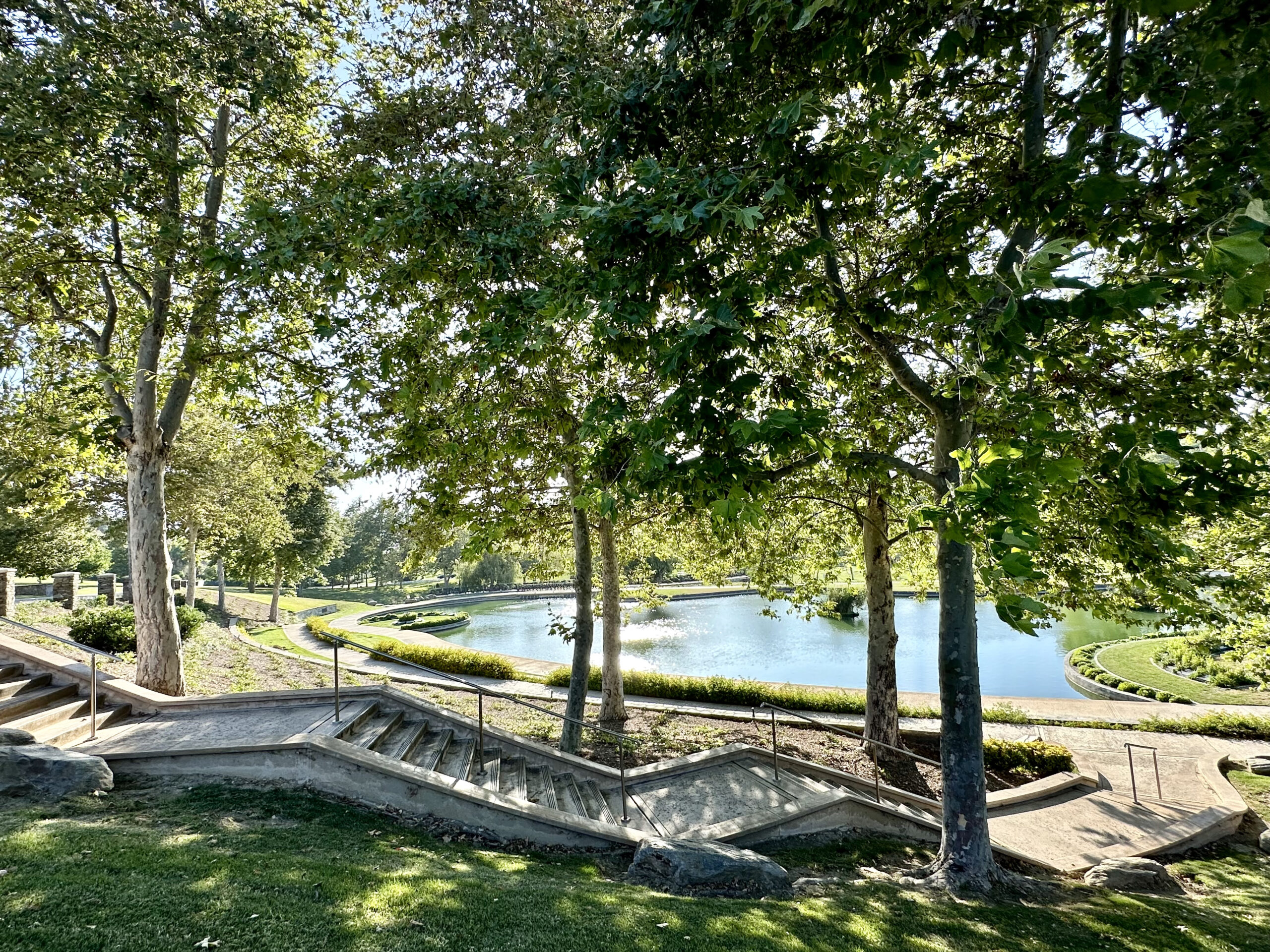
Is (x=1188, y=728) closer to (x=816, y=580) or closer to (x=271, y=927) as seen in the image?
(x=816, y=580)

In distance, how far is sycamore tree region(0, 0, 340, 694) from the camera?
7.08 m

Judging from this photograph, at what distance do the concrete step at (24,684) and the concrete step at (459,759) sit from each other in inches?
211

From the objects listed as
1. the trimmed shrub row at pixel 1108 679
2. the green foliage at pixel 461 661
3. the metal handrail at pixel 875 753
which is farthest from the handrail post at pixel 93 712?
the trimmed shrub row at pixel 1108 679

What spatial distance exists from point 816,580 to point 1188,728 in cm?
933

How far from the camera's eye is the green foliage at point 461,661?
18469mm

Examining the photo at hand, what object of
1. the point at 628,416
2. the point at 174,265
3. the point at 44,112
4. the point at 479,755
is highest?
the point at 44,112

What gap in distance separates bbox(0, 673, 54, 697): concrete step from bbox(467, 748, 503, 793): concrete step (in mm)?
5744

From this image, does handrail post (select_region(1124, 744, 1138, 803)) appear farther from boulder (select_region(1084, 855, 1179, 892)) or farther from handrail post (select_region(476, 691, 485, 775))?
handrail post (select_region(476, 691, 485, 775))

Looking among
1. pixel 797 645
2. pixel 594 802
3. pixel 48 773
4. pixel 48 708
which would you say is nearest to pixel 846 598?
pixel 797 645

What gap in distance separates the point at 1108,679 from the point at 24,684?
2592 cm

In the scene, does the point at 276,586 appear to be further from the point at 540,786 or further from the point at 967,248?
the point at 967,248

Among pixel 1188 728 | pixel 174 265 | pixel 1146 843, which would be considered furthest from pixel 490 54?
pixel 1188 728

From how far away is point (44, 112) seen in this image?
6766 millimetres

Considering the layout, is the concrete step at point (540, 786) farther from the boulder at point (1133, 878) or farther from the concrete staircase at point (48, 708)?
the boulder at point (1133, 878)
